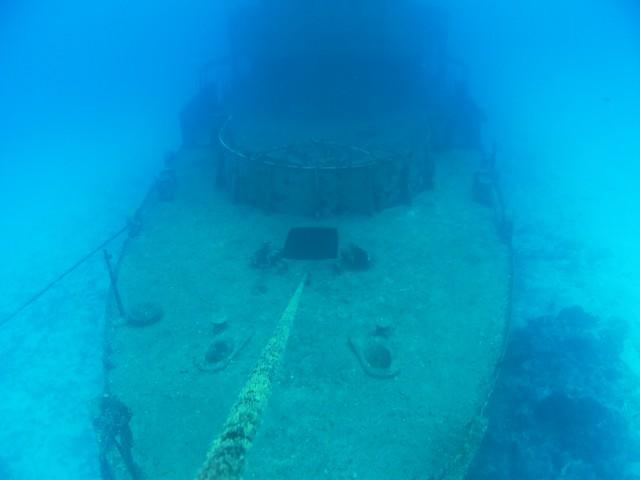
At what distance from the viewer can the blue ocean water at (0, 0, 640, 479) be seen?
40.0ft

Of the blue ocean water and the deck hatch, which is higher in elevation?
the deck hatch

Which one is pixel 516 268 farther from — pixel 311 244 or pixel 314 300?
pixel 314 300

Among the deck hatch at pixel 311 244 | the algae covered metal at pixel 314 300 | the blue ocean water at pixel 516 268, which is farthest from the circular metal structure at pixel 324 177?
the blue ocean water at pixel 516 268

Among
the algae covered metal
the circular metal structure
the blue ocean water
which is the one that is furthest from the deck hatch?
the blue ocean water

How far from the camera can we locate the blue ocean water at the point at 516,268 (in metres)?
12.2

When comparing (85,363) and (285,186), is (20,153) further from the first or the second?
(285,186)

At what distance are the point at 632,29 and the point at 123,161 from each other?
12507 cm

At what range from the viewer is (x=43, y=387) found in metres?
15.7

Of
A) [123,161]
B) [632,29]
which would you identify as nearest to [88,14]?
[123,161]

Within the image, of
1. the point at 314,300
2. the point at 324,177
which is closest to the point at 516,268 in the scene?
the point at 324,177

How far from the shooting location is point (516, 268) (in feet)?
66.7

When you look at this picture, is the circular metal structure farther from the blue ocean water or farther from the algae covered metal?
the blue ocean water

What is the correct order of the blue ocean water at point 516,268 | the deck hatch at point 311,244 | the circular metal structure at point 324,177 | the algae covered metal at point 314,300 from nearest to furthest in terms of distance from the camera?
the algae covered metal at point 314,300 → the blue ocean water at point 516,268 → the deck hatch at point 311,244 → the circular metal structure at point 324,177

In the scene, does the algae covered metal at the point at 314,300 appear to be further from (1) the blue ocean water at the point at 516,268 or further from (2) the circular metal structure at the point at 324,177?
(1) the blue ocean water at the point at 516,268
